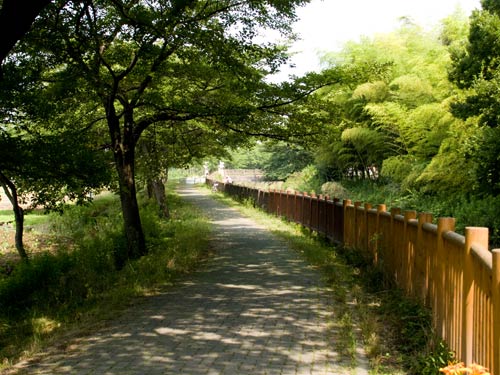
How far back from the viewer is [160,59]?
425 inches

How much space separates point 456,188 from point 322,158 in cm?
1004

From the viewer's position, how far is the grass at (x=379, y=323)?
4969mm

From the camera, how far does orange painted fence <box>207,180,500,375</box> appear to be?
3677 mm

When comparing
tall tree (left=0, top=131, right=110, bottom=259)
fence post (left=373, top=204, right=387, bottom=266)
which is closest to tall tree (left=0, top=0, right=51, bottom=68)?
tall tree (left=0, top=131, right=110, bottom=259)

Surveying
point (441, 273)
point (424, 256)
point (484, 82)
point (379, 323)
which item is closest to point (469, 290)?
point (441, 273)

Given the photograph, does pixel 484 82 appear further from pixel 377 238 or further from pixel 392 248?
pixel 392 248

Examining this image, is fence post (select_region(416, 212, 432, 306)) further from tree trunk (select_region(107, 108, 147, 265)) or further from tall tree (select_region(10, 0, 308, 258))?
tree trunk (select_region(107, 108, 147, 265))

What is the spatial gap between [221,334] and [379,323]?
1.89 meters

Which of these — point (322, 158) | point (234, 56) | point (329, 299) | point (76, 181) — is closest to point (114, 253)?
point (76, 181)

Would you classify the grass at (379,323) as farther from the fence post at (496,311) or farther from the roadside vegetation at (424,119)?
the roadside vegetation at (424,119)

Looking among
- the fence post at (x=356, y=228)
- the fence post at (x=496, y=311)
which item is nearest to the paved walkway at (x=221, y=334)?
the fence post at (x=356, y=228)

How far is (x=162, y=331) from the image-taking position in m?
6.35

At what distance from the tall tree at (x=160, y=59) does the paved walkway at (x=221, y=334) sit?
3667 millimetres

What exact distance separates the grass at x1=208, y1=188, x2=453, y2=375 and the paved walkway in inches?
8.2
